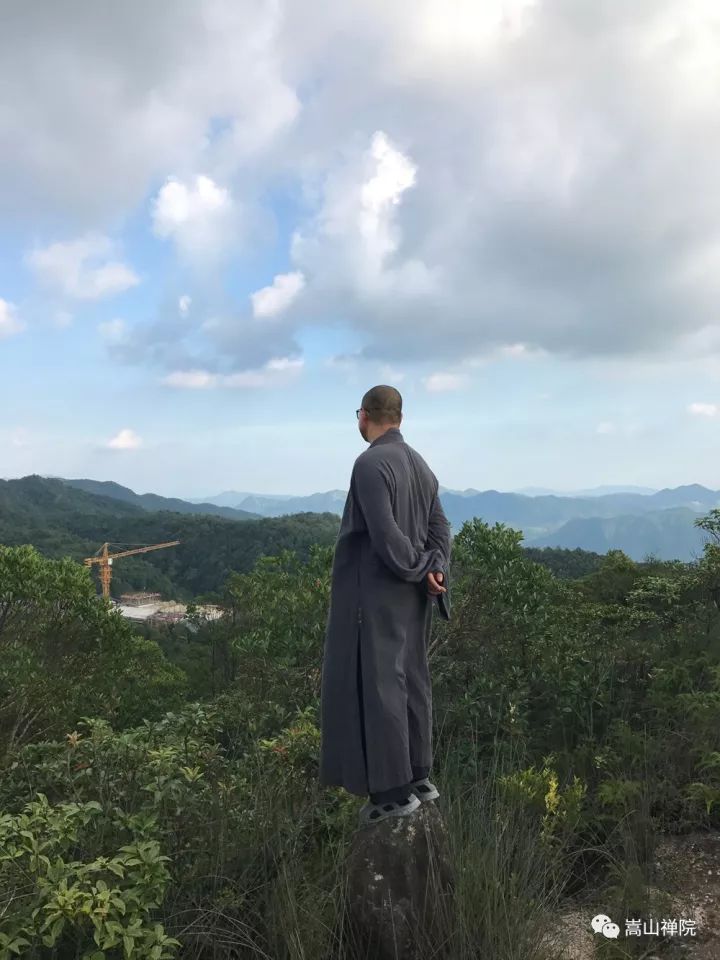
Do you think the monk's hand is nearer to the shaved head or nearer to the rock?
the shaved head

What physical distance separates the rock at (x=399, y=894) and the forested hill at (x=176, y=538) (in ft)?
184

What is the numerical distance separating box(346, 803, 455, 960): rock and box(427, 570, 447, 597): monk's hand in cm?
105

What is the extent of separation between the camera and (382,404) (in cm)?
337

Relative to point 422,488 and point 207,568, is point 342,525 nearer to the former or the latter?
point 422,488

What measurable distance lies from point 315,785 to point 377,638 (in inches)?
52.3

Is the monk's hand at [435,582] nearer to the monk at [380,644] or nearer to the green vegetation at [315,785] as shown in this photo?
the monk at [380,644]

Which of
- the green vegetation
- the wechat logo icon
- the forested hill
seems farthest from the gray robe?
the forested hill

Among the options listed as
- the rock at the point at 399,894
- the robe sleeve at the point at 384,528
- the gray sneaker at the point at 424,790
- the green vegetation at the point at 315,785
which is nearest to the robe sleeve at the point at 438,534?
the robe sleeve at the point at 384,528

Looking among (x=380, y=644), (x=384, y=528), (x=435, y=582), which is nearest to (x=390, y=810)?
(x=380, y=644)

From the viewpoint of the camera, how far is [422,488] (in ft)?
11.4

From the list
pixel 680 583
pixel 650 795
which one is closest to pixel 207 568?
pixel 680 583

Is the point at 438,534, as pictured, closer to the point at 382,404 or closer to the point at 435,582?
the point at 435,582

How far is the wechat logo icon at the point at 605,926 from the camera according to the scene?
3373 mm

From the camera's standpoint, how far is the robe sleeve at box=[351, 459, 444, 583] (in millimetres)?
3045
